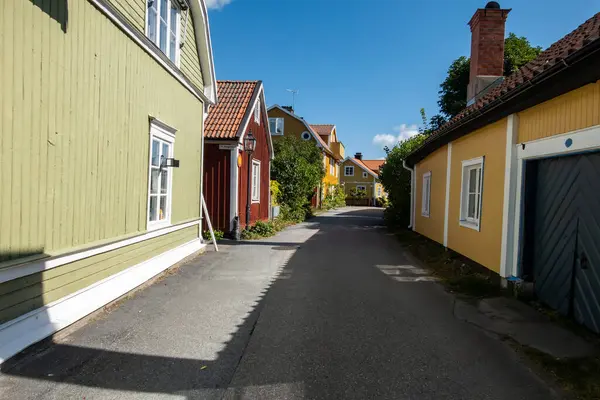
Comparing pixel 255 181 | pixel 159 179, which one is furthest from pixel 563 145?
pixel 255 181

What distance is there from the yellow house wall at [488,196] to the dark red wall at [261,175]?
721cm

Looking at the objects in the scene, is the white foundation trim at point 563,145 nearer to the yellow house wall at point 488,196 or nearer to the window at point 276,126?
the yellow house wall at point 488,196

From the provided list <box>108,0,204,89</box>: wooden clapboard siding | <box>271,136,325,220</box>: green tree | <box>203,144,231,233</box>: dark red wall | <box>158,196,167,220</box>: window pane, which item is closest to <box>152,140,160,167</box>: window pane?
<box>158,196,167,220</box>: window pane

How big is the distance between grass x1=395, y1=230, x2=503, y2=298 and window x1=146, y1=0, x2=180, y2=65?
647cm

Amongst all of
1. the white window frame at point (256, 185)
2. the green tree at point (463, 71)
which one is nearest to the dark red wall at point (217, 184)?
the white window frame at point (256, 185)

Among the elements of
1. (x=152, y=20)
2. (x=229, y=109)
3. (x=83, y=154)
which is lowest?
(x=83, y=154)

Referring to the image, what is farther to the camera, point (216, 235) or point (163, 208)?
point (216, 235)

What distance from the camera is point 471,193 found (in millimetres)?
8484

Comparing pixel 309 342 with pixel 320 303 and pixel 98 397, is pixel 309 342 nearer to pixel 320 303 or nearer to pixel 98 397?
pixel 320 303

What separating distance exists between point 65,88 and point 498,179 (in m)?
6.16

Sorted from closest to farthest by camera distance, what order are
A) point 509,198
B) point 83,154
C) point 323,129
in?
point 83,154 → point 509,198 → point 323,129

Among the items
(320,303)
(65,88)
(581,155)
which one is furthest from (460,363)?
(65,88)

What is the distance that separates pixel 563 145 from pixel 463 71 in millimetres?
26068

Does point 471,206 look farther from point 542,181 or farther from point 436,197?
point 542,181
